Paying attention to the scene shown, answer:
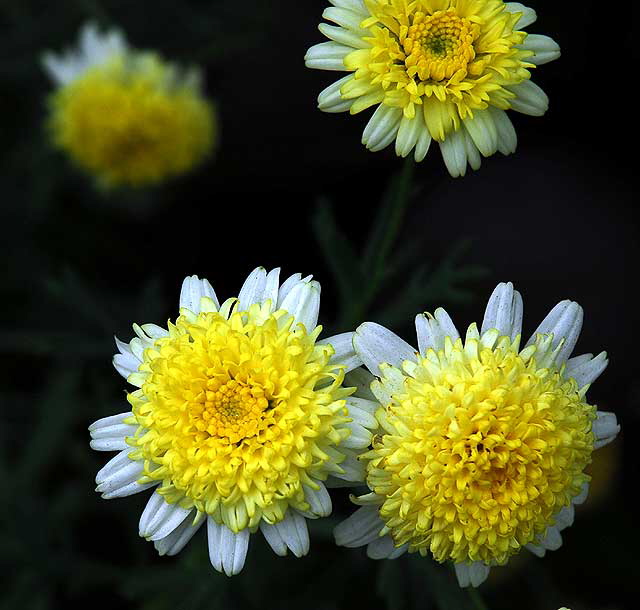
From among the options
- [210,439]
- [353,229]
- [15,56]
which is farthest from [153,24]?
[210,439]

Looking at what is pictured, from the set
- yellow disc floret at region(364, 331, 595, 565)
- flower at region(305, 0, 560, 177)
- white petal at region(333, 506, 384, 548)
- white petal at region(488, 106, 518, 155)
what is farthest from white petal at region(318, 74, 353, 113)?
white petal at region(333, 506, 384, 548)

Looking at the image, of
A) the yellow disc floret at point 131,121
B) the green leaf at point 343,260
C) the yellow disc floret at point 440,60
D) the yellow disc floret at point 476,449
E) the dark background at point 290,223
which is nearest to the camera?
the yellow disc floret at point 476,449

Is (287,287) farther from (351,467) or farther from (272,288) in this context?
(351,467)

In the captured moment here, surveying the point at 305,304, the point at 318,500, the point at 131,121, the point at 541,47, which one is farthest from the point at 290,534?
the point at 131,121

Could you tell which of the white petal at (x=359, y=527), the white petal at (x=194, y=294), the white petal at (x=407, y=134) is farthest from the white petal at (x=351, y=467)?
the white petal at (x=407, y=134)

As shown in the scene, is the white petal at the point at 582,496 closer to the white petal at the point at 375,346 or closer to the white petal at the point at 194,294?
the white petal at the point at 375,346

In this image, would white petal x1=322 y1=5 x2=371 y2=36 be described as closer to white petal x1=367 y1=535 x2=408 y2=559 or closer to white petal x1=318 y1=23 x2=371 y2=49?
white petal x1=318 y1=23 x2=371 y2=49

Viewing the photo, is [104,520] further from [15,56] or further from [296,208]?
[15,56]
